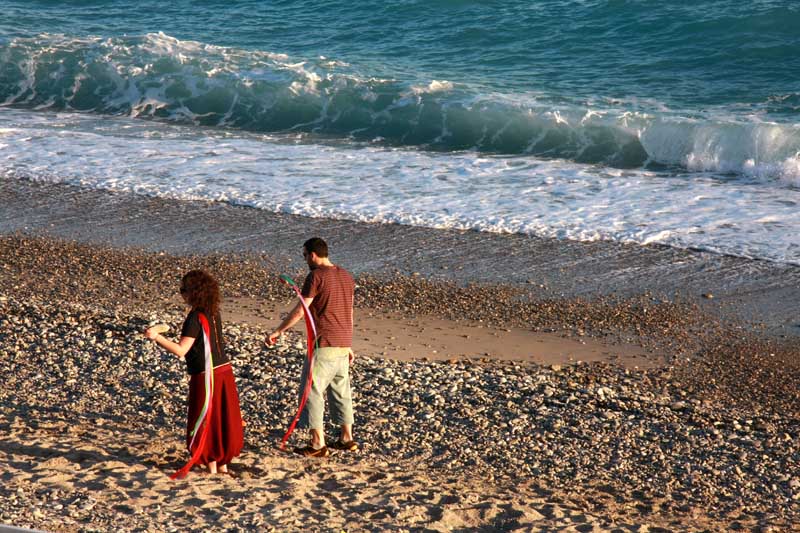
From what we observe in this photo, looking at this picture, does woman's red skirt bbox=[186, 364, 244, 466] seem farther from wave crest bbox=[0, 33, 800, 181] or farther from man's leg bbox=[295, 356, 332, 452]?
wave crest bbox=[0, 33, 800, 181]

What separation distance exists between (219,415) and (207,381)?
29cm

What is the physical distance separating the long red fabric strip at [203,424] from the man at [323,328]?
0.53 metres

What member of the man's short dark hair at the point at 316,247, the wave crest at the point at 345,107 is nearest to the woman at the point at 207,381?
the man's short dark hair at the point at 316,247

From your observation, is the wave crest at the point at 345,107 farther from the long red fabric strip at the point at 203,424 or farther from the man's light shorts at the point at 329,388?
the long red fabric strip at the point at 203,424

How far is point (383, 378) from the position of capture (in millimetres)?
8625

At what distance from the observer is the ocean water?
14.7 metres

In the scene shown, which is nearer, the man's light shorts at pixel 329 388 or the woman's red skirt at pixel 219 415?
the woman's red skirt at pixel 219 415

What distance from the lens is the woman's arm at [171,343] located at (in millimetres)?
6281

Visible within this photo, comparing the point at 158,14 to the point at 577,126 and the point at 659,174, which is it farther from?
the point at 659,174

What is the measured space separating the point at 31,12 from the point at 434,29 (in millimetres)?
12259

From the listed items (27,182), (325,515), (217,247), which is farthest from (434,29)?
(325,515)

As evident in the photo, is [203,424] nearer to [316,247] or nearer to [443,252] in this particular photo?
[316,247]

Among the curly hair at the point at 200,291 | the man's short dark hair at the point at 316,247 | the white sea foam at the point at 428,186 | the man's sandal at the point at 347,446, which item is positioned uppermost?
the man's short dark hair at the point at 316,247

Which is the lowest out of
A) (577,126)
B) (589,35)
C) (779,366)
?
(779,366)
